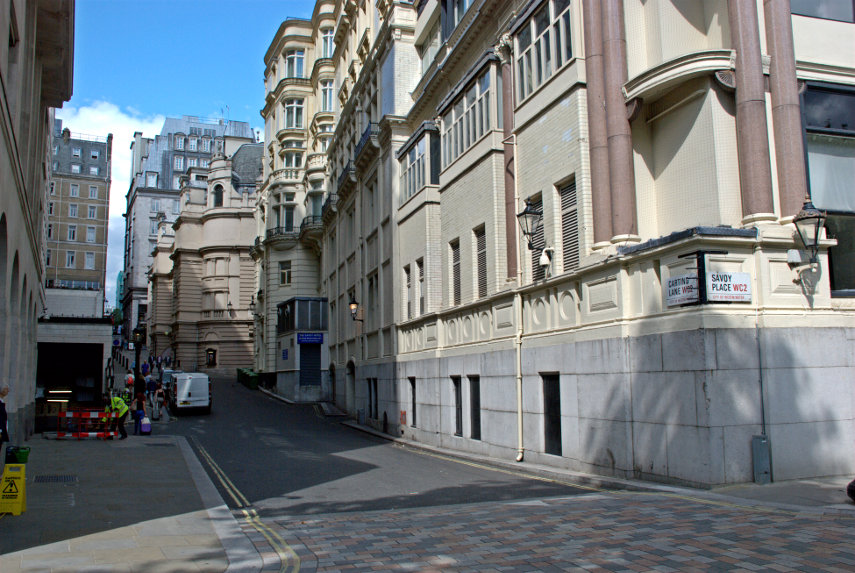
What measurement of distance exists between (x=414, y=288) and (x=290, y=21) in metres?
35.0

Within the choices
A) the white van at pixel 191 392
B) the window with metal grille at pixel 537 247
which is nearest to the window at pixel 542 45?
the window with metal grille at pixel 537 247

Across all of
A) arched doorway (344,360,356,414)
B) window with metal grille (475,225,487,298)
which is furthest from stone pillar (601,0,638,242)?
arched doorway (344,360,356,414)

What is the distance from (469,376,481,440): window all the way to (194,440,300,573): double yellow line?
6.85 metres

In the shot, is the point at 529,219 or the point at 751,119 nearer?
the point at 751,119

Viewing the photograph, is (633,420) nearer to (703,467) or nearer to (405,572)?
(703,467)

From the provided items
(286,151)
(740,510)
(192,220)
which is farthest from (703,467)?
(192,220)

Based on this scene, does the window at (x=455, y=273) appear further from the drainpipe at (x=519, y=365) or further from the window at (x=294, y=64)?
the window at (x=294, y=64)

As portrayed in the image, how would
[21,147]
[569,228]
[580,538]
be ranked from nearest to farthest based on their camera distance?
1. [580,538]
2. [569,228]
3. [21,147]

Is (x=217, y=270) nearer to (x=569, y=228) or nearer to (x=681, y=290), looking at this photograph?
(x=569, y=228)

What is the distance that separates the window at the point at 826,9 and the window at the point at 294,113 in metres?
43.4

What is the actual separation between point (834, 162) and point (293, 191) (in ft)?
141

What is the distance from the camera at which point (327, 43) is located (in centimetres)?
4956

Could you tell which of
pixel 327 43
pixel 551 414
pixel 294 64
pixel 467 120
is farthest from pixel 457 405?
pixel 294 64

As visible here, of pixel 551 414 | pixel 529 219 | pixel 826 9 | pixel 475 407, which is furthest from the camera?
pixel 475 407
